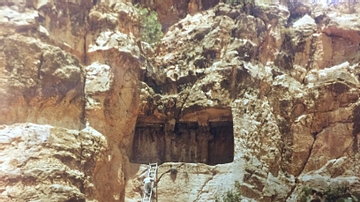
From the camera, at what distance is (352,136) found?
11.8 m

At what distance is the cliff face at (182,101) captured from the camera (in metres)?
9.62

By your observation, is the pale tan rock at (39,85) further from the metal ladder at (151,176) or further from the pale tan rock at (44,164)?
Result: the metal ladder at (151,176)

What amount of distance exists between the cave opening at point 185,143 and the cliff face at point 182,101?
0.03 m

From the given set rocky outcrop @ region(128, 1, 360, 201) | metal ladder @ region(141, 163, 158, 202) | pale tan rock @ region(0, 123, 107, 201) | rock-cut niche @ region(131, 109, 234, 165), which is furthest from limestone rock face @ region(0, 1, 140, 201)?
rocky outcrop @ region(128, 1, 360, 201)

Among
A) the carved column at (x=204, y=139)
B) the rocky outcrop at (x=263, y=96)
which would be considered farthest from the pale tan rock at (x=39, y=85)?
the carved column at (x=204, y=139)

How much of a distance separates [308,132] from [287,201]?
206 cm

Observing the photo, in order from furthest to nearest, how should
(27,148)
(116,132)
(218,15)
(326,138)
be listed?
(218,15), (326,138), (116,132), (27,148)

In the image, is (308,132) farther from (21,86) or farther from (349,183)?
(21,86)

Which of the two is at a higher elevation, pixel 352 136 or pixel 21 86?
pixel 21 86

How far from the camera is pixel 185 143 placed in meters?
12.8

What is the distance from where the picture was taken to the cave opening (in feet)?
41.3

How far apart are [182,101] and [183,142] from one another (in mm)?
1268

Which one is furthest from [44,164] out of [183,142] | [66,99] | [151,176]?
[183,142]

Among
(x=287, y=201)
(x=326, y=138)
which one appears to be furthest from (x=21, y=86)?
(x=326, y=138)
